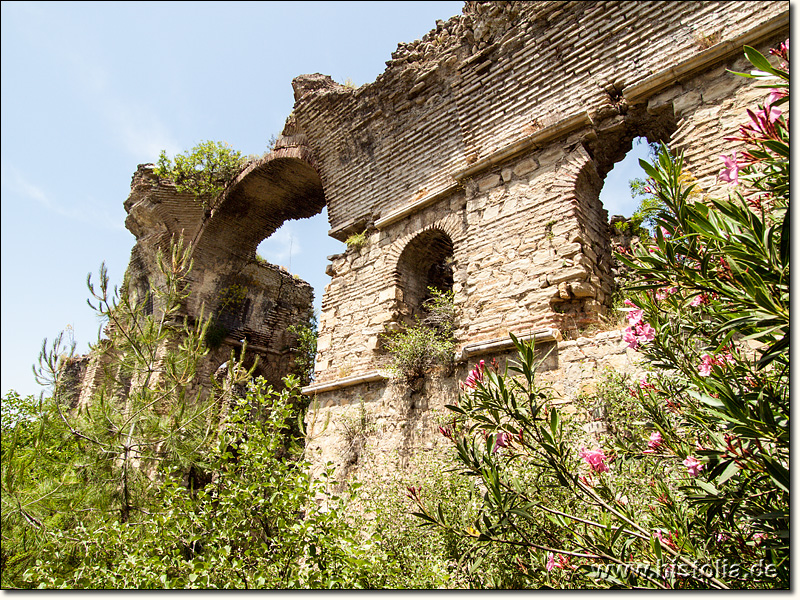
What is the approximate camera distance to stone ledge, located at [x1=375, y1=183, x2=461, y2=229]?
652 centimetres

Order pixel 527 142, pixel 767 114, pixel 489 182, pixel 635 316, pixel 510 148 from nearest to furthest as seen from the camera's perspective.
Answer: pixel 767 114, pixel 635 316, pixel 527 142, pixel 510 148, pixel 489 182

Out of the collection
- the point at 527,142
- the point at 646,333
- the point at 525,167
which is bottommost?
the point at 646,333

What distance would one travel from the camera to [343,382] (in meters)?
6.64

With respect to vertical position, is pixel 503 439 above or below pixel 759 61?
below

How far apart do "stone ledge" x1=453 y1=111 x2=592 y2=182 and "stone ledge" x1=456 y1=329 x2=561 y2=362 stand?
2.32 m

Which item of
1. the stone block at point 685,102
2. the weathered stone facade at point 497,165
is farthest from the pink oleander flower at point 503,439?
the stone block at point 685,102

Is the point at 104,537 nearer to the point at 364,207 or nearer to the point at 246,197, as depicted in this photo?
the point at 364,207

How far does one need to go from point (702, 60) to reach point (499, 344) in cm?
333

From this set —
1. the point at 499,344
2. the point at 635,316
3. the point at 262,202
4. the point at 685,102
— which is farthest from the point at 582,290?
the point at 262,202

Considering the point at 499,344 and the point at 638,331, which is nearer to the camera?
the point at 638,331

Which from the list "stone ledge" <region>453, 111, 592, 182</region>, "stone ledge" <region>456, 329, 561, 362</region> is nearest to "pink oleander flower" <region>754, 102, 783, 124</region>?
"stone ledge" <region>456, 329, 561, 362</region>

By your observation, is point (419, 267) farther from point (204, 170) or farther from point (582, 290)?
point (204, 170)

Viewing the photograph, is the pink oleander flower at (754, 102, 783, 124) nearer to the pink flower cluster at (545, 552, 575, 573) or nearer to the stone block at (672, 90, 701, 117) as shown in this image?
the pink flower cluster at (545, 552, 575, 573)

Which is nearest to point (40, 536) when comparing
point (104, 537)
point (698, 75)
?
point (104, 537)
